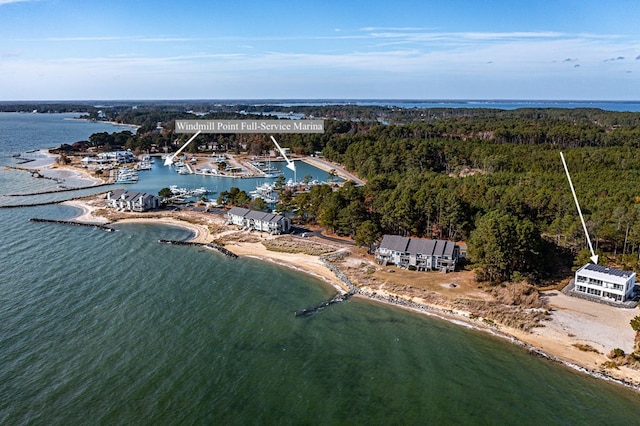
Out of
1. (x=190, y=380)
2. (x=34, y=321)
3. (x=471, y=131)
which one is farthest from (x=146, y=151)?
A: (x=190, y=380)

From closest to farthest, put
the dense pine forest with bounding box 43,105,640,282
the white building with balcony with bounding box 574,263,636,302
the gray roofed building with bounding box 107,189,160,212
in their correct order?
the white building with balcony with bounding box 574,263,636,302
the dense pine forest with bounding box 43,105,640,282
the gray roofed building with bounding box 107,189,160,212

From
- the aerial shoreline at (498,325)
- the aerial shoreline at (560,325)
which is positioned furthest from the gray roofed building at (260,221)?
the aerial shoreline at (560,325)

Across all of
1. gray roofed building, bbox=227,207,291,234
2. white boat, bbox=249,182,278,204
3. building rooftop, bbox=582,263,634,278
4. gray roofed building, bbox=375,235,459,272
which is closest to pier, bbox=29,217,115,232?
gray roofed building, bbox=227,207,291,234

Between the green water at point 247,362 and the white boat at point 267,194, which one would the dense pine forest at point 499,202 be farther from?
the green water at point 247,362

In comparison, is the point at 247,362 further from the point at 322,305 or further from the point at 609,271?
the point at 609,271

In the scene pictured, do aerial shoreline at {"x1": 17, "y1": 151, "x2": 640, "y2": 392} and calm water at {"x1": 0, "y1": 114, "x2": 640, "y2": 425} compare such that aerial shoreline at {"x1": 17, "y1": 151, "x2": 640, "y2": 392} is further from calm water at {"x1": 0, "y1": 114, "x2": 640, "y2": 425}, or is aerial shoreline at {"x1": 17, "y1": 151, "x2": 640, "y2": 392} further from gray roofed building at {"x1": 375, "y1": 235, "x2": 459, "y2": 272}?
gray roofed building at {"x1": 375, "y1": 235, "x2": 459, "y2": 272}

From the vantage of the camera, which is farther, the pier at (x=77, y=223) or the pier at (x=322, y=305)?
the pier at (x=77, y=223)
